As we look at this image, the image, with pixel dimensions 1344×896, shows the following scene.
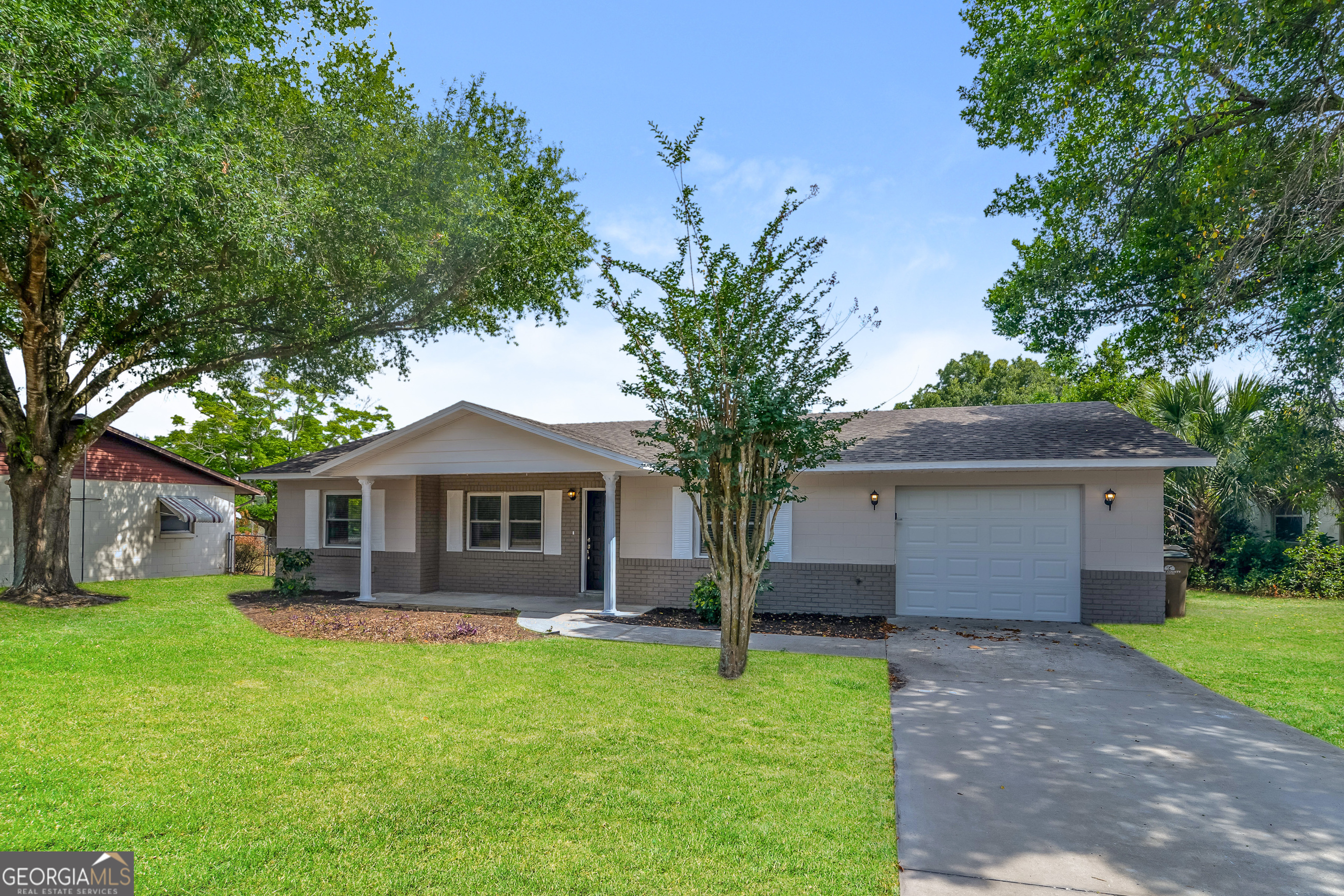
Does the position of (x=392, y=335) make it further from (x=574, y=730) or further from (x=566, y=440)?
(x=574, y=730)

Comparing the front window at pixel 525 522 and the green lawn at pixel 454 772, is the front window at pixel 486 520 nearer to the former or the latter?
the front window at pixel 525 522

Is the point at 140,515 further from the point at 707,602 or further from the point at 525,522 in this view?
the point at 707,602

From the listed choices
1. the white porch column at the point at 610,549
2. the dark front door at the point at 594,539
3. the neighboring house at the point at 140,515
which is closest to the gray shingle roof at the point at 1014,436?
the white porch column at the point at 610,549

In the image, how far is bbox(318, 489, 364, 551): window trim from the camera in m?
14.7

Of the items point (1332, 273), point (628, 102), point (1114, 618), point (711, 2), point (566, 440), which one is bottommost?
point (1114, 618)

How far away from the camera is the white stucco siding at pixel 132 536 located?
16.3 m

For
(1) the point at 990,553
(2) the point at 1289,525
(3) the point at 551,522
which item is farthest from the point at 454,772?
(2) the point at 1289,525

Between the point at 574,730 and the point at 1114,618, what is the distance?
9006 millimetres

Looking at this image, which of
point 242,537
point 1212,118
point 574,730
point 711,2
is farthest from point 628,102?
point 242,537

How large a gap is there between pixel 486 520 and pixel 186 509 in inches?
391

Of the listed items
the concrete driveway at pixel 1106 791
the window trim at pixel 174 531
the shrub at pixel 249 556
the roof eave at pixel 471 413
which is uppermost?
the roof eave at pixel 471 413

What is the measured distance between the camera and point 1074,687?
6770 mm

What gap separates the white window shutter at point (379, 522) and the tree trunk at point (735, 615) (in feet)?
30.7

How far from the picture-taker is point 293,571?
→ 14.2m
